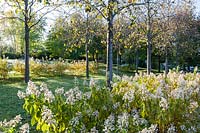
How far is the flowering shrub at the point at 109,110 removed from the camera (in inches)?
130

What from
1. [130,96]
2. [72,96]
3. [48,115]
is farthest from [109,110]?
[48,115]

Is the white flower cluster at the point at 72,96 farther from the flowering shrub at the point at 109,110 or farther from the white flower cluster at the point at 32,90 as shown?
the white flower cluster at the point at 32,90

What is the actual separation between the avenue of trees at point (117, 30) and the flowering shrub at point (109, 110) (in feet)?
8.00

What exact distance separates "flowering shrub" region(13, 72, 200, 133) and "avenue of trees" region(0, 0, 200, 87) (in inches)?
Answer: 95.9

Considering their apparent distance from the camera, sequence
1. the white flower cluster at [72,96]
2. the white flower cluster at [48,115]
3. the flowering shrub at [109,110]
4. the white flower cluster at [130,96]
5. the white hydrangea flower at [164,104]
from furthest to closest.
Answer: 1. the white flower cluster at [130,96]
2. the white hydrangea flower at [164,104]
3. the white flower cluster at [72,96]
4. the flowering shrub at [109,110]
5. the white flower cluster at [48,115]

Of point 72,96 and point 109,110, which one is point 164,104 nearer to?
point 109,110

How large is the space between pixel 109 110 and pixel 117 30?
12.8 meters

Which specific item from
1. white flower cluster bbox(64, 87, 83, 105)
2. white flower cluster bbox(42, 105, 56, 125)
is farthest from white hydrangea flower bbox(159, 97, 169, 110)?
white flower cluster bbox(42, 105, 56, 125)

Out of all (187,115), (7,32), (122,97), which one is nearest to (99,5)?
(122,97)

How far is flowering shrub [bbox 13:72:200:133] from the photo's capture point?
3291 mm

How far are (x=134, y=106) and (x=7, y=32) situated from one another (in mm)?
35717

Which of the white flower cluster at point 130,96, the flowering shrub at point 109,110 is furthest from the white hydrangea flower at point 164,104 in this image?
the white flower cluster at point 130,96

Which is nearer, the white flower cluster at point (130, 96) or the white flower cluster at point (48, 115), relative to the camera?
the white flower cluster at point (48, 115)

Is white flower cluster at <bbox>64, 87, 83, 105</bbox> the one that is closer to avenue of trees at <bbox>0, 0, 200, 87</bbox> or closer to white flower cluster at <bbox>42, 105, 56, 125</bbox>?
white flower cluster at <bbox>42, 105, 56, 125</bbox>
